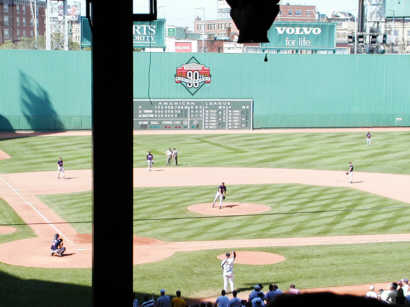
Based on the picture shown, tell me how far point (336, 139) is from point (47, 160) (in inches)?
1093

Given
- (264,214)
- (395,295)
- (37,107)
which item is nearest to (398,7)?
(37,107)

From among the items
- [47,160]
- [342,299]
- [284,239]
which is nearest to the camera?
[342,299]

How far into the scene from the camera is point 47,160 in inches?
2089

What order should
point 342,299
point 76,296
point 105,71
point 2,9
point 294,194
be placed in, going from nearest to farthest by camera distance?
point 342,299
point 105,71
point 76,296
point 294,194
point 2,9

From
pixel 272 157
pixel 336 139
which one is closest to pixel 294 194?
pixel 272 157

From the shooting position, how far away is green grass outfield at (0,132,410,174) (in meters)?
52.8

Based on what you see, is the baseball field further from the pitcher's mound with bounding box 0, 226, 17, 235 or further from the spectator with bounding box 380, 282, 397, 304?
the spectator with bounding box 380, 282, 397, 304

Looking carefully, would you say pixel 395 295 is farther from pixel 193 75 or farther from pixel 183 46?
pixel 183 46

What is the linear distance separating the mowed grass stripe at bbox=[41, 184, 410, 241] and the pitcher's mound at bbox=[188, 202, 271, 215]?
68 cm

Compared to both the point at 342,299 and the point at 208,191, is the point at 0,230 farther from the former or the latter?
the point at 342,299

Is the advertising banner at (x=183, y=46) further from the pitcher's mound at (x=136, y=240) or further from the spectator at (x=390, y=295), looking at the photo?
the spectator at (x=390, y=295)

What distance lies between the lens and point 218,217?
110ft

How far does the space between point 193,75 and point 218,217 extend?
37038 mm

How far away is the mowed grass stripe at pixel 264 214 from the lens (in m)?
30.6
